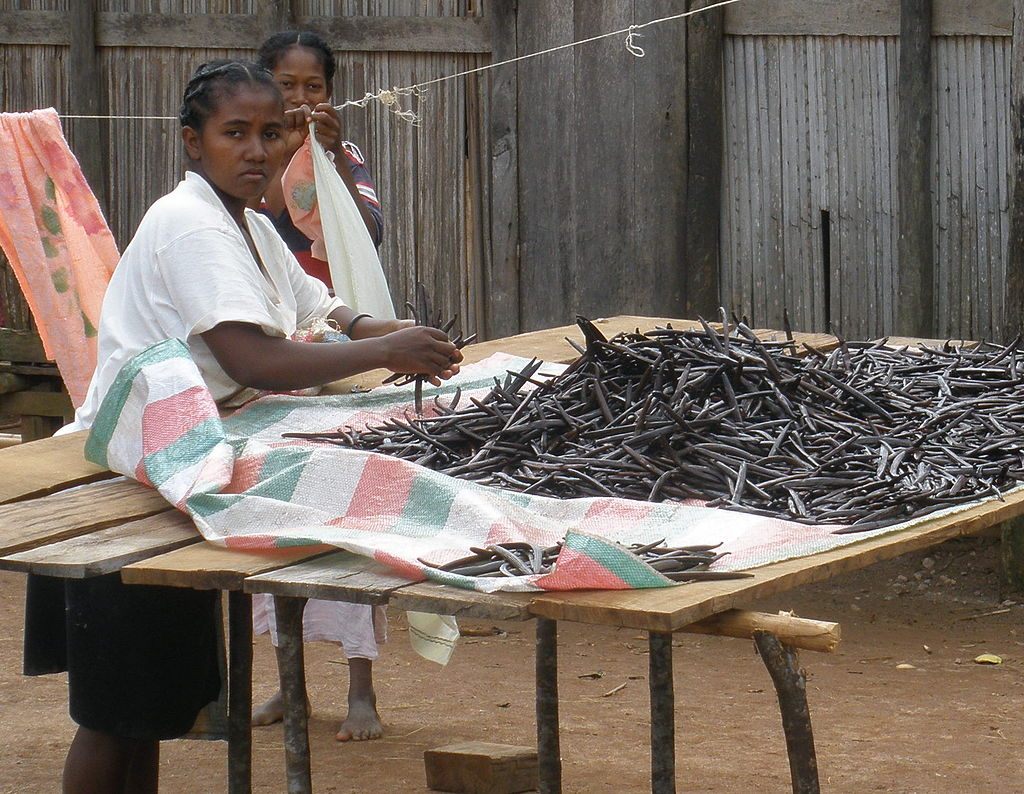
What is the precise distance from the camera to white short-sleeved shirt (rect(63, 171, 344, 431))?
10.1 ft

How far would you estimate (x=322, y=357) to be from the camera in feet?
10.6

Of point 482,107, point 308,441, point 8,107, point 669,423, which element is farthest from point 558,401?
point 8,107

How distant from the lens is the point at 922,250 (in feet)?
19.2

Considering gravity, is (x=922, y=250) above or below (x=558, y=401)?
above

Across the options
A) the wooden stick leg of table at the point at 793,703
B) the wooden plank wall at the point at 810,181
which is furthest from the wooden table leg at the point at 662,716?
the wooden plank wall at the point at 810,181

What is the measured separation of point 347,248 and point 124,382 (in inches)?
63.8

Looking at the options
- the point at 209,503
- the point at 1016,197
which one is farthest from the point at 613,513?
the point at 1016,197

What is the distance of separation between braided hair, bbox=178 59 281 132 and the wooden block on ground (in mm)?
1975

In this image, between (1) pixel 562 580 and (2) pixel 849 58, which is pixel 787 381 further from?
(2) pixel 849 58

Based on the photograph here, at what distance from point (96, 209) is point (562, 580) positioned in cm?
408

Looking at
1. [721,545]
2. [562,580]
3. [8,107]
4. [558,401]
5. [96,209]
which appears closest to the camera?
[562,580]

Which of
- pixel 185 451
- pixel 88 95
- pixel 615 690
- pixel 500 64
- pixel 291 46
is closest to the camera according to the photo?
pixel 185 451

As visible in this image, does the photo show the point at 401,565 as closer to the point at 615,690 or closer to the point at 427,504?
the point at 427,504

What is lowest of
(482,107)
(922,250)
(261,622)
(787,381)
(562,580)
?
(261,622)
